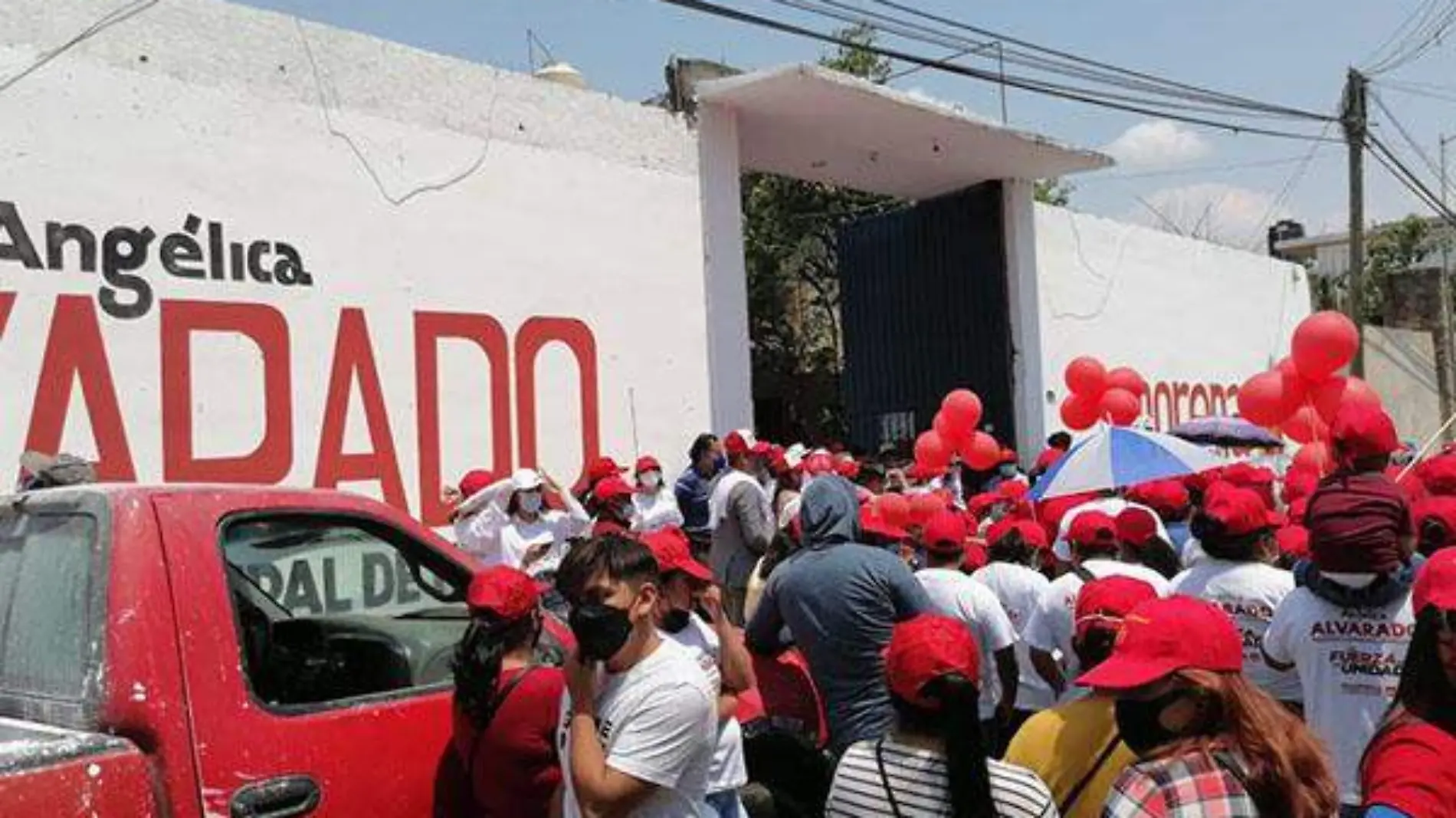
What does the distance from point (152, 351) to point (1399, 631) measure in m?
5.98

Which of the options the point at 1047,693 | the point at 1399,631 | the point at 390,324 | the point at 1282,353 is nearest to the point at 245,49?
the point at 390,324

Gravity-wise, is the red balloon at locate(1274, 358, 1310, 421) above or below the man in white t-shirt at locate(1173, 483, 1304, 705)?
above

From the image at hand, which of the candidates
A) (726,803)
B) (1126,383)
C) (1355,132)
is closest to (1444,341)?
(1355,132)

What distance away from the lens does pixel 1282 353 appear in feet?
63.5

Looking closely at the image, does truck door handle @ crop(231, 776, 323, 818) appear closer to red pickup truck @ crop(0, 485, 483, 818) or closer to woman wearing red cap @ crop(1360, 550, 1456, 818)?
red pickup truck @ crop(0, 485, 483, 818)

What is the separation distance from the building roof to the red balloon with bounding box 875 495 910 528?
15.8 feet

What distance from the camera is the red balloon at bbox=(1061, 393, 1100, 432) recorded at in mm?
10867

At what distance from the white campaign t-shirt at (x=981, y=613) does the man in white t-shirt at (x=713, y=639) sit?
33.9 inches

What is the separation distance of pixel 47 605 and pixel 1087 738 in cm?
226

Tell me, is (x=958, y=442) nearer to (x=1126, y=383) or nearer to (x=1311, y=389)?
(x=1126, y=383)

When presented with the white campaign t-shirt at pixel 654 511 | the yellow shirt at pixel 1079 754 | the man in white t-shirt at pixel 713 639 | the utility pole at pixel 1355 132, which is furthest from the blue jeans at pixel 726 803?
the utility pole at pixel 1355 132

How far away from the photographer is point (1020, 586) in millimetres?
4750

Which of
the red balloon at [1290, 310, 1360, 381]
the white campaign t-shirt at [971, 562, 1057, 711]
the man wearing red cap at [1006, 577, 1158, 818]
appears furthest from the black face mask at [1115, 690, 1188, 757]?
the red balloon at [1290, 310, 1360, 381]

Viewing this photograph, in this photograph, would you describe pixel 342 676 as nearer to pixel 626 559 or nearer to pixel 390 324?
pixel 626 559
